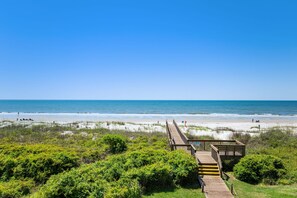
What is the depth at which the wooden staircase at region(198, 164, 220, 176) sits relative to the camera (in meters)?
14.2

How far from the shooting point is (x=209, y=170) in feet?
47.3

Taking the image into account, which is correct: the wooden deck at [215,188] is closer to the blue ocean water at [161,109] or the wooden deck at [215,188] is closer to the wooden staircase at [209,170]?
the wooden staircase at [209,170]

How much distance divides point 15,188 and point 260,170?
46.1 ft

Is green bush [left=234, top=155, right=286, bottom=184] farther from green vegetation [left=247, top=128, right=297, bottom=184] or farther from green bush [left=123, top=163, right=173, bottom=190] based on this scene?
green bush [left=123, top=163, right=173, bottom=190]

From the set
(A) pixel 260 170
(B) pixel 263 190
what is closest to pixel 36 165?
(B) pixel 263 190

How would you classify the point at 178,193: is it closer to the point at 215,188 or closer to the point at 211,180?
the point at 215,188

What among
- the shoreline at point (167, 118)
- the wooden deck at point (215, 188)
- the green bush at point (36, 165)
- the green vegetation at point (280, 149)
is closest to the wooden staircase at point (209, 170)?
Answer: the wooden deck at point (215, 188)

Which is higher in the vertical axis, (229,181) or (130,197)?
(130,197)

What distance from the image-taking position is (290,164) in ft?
52.3

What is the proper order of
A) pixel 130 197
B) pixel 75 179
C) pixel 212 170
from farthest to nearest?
pixel 212 170, pixel 75 179, pixel 130 197

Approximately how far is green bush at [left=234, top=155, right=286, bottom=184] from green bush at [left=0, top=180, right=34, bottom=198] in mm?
12574

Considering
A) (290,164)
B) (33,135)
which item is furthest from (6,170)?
(290,164)

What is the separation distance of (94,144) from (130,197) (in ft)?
43.8

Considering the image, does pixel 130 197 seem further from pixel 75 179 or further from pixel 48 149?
pixel 48 149
